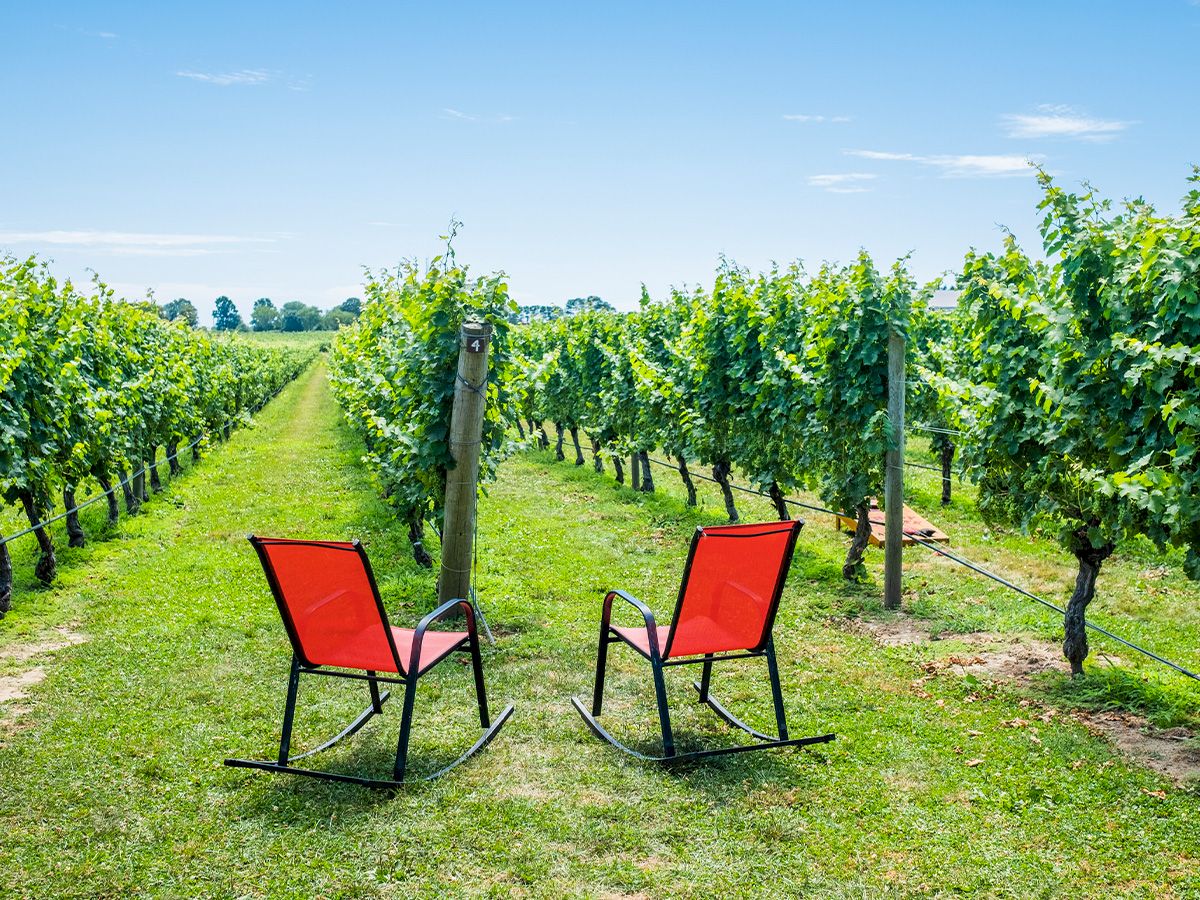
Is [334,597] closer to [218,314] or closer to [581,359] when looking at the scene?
[581,359]

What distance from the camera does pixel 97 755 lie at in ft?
14.5

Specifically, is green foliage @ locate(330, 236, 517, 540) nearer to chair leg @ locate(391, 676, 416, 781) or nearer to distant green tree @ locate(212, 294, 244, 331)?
chair leg @ locate(391, 676, 416, 781)

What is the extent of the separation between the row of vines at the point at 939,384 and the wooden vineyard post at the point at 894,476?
94mm

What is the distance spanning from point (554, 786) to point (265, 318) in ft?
493

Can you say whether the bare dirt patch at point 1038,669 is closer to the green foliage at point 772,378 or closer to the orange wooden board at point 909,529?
the green foliage at point 772,378

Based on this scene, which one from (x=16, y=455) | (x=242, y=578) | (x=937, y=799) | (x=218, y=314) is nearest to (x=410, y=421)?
(x=242, y=578)

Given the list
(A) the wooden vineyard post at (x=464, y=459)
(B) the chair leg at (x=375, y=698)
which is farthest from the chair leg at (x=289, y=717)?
(A) the wooden vineyard post at (x=464, y=459)

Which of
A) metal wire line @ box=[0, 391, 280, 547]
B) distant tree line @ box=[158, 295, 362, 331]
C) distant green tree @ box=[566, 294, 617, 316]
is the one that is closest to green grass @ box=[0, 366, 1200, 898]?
metal wire line @ box=[0, 391, 280, 547]

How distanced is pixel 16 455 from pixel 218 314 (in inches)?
6176

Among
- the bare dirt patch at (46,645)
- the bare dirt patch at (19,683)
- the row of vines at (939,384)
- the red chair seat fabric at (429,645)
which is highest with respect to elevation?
the row of vines at (939,384)

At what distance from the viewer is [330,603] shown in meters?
4.06

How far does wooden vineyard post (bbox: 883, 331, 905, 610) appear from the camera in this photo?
7215 mm

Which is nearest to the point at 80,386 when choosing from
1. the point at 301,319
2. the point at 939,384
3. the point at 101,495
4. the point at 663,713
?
the point at 101,495

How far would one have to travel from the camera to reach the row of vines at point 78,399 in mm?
7426
